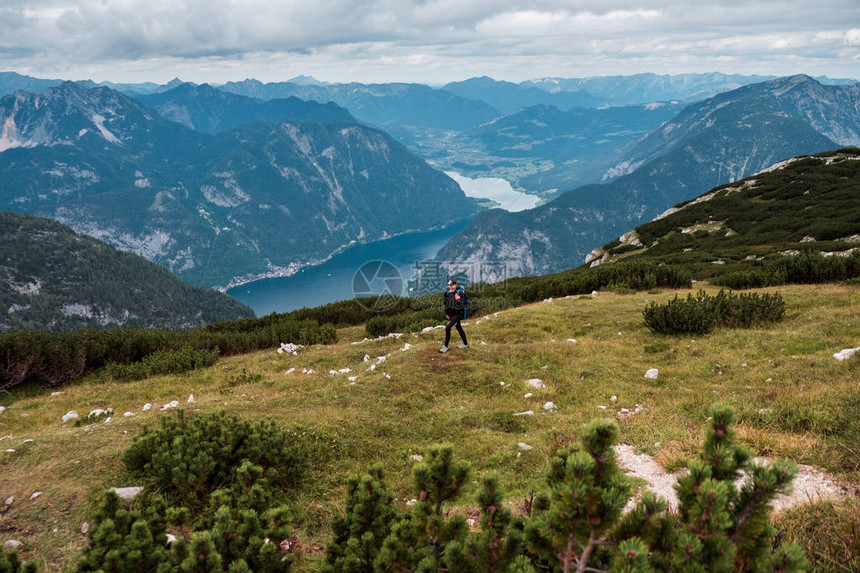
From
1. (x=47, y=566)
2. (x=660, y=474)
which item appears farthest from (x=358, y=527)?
(x=660, y=474)

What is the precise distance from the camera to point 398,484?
7.43m

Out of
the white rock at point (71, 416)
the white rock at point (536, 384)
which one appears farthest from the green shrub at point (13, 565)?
the white rock at point (536, 384)

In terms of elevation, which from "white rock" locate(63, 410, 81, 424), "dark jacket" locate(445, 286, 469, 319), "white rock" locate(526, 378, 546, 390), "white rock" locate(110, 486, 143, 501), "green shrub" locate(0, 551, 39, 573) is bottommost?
"white rock" locate(526, 378, 546, 390)

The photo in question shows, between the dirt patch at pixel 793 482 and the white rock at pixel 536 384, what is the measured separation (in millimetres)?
4049

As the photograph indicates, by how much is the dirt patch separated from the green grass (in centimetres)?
19

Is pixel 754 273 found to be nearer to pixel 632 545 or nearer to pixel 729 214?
pixel 632 545

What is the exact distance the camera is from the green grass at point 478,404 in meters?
6.62

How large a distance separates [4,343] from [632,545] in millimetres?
21471

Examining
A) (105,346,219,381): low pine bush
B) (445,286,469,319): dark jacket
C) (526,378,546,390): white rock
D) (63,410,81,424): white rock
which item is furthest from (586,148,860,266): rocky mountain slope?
(63,410,81,424): white rock

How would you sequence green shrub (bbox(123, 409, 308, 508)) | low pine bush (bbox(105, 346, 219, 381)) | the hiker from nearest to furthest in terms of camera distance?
green shrub (bbox(123, 409, 308, 508)) → the hiker → low pine bush (bbox(105, 346, 219, 381))

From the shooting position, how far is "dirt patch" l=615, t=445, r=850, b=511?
17.0 ft

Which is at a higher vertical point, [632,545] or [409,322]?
[632,545]

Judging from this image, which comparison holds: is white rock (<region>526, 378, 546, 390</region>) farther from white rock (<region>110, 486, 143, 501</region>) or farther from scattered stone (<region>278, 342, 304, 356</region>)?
scattered stone (<region>278, 342, 304, 356</region>)

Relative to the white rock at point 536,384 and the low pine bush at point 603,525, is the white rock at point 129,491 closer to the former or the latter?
the low pine bush at point 603,525
